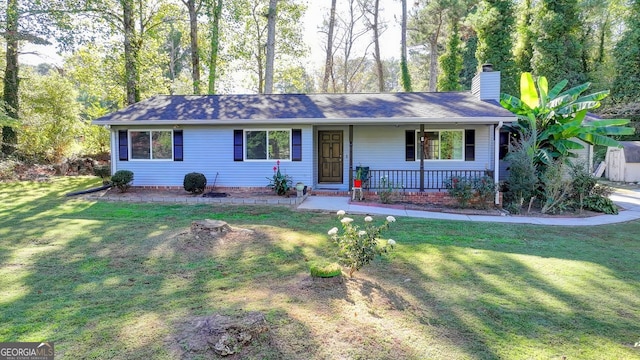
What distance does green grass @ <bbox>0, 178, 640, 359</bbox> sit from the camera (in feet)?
11.0

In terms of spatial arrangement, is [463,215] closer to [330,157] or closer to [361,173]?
[361,173]

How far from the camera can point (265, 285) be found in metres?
4.77

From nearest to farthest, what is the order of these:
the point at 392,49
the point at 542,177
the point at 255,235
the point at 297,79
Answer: the point at 255,235, the point at 542,177, the point at 297,79, the point at 392,49

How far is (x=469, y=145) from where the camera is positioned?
1280 cm

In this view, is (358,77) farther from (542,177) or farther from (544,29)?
(542,177)

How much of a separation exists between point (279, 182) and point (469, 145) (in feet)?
21.0

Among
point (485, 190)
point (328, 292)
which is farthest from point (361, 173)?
point (328, 292)

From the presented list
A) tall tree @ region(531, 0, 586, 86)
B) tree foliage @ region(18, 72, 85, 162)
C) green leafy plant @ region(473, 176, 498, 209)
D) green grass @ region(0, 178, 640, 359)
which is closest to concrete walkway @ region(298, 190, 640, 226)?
green leafy plant @ region(473, 176, 498, 209)

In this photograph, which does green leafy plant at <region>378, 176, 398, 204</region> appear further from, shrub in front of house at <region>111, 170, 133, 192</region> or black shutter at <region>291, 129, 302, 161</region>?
shrub in front of house at <region>111, 170, 133, 192</region>

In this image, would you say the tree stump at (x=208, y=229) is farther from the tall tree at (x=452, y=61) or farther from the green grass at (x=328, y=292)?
the tall tree at (x=452, y=61)

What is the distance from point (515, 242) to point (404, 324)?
473 cm

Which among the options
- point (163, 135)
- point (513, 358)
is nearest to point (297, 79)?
point (163, 135)

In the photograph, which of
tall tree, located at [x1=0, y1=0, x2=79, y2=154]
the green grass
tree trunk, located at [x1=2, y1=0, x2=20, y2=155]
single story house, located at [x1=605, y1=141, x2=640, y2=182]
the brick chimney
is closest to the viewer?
the green grass

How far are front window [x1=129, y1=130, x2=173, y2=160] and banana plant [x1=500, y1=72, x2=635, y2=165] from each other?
37.5 ft
